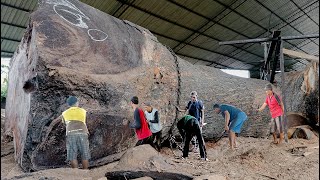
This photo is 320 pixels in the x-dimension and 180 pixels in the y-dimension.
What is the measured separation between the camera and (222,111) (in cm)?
434

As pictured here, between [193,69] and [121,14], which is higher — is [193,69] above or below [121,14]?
below

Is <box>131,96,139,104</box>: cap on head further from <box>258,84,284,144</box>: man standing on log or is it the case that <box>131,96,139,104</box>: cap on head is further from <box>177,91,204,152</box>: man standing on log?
<box>258,84,284,144</box>: man standing on log

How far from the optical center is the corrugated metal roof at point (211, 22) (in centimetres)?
541

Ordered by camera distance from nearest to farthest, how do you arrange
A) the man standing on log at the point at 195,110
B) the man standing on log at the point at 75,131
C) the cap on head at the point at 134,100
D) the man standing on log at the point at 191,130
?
the man standing on log at the point at 75,131 → the cap on head at the point at 134,100 → the man standing on log at the point at 191,130 → the man standing on log at the point at 195,110

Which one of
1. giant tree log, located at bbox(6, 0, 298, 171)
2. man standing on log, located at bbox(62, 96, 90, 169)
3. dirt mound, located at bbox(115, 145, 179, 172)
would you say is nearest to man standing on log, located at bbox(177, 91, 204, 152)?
giant tree log, located at bbox(6, 0, 298, 171)

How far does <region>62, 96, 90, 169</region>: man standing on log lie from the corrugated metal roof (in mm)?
3296

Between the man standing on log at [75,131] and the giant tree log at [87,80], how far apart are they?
20 centimetres

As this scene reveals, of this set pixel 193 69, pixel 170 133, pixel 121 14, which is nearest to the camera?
pixel 170 133

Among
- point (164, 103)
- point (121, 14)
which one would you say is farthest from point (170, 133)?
point (121, 14)

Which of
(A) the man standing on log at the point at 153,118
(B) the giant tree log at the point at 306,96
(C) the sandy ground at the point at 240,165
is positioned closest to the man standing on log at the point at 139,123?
(A) the man standing on log at the point at 153,118

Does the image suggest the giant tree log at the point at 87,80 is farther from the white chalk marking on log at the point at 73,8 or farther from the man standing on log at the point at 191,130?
the man standing on log at the point at 191,130

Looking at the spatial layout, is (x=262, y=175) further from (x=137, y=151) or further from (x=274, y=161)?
(x=137, y=151)

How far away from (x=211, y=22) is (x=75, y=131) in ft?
20.5

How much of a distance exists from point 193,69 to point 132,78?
150cm
